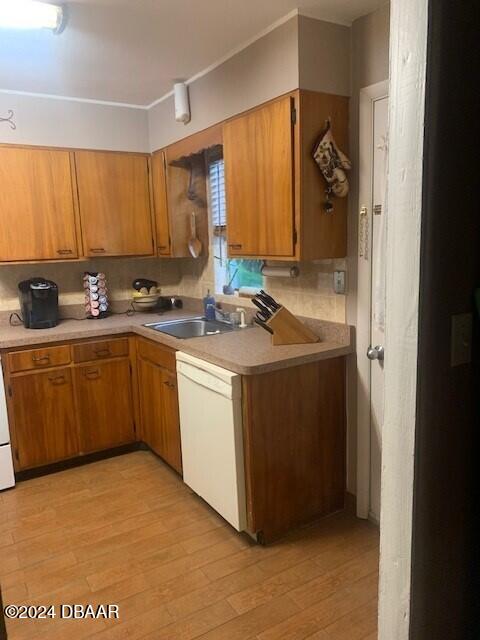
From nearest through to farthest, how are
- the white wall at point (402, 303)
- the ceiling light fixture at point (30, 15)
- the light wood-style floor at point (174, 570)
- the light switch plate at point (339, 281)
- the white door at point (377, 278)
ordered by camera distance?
1. the white wall at point (402, 303)
2. the light wood-style floor at point (174, 570)
3. the ceiling light fixture at point (30, 15)
4. the white door at point (377, 278)
5. the light switch plate at point (339, 281)

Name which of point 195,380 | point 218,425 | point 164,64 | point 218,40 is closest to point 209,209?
point 164,64

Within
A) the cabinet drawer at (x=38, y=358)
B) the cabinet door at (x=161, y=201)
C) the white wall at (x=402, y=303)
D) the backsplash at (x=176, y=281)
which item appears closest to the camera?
the white wall at (x=402, y=303)

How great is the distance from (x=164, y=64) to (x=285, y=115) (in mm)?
933

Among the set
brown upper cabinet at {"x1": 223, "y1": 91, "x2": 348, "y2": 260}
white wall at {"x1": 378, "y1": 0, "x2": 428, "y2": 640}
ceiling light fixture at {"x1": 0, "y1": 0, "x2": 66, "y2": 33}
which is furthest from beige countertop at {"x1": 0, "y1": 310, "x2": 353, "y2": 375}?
ceiling light fixture at {"x1": 0, "y1": 0, "x2": 66, "y2": 33}

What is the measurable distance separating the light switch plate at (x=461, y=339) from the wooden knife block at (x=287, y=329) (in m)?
1.34

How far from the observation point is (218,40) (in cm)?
234

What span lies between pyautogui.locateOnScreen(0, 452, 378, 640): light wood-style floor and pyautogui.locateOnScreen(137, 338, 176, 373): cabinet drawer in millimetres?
747

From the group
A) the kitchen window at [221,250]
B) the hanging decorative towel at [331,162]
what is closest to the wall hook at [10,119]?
the kitchen window at [221,250]

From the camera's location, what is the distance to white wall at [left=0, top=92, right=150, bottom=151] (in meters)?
3.03

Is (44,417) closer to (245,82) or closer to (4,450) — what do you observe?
(4,450)

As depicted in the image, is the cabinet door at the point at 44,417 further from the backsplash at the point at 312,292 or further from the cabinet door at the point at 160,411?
the backsplash at the point at 312,292

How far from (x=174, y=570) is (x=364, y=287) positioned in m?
1.56

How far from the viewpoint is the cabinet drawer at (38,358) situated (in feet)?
9.24

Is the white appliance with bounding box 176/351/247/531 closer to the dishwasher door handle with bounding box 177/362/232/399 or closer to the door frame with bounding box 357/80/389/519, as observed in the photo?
the dishwasher door handle with bounding box 177/362/232/399
